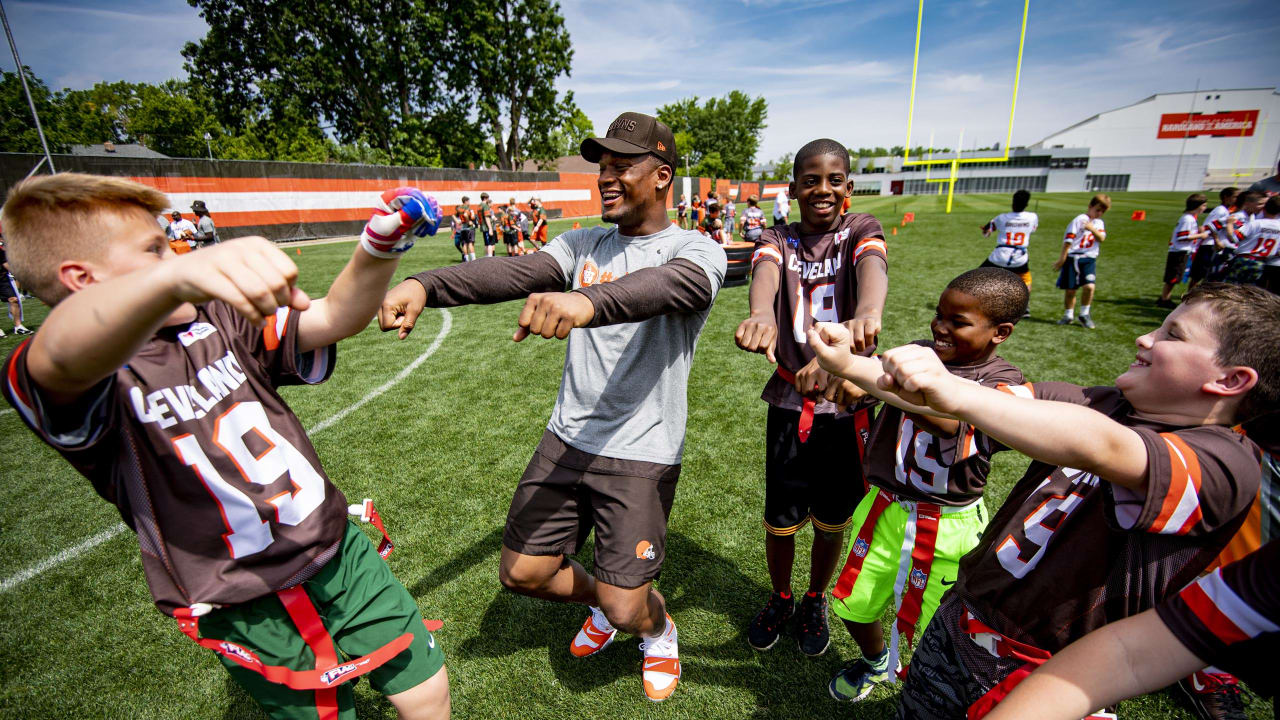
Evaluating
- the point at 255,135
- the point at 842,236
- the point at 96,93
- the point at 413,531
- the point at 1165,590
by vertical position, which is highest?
the point at 96,93

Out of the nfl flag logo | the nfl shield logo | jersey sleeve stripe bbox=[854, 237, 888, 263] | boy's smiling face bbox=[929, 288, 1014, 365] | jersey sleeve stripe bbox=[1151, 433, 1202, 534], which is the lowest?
the nfl flag logo

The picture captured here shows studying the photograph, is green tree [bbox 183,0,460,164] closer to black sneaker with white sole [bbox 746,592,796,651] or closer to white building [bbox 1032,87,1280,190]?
black sneaker with white sole [bbox 746,592,796,651]

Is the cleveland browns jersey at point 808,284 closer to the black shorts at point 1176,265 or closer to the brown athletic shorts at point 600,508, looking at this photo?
the brown athletic shorts at point 600,508

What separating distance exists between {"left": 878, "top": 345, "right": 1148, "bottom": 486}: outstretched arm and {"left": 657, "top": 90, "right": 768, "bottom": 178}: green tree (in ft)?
238

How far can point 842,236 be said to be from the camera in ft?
8.97

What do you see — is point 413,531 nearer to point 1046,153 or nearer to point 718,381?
point 718,381

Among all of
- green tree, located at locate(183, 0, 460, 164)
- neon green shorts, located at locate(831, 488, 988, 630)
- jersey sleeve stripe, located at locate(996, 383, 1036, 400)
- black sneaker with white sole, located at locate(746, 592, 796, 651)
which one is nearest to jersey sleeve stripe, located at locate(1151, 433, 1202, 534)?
jersey sleeve stripe, located at locate(996, 383, 1036, 400)

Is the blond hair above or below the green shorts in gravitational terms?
above

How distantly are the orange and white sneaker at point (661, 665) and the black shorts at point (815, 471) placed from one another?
848mm

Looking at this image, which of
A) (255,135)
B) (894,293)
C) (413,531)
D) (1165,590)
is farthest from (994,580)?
(255,135)

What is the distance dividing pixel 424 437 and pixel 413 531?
5.36 ft

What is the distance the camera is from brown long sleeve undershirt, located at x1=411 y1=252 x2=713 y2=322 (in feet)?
5.54

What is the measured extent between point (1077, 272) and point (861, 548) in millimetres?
9086

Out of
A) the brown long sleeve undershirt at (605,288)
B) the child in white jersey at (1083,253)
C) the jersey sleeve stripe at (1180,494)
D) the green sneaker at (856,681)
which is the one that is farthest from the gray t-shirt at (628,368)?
the child in white jersey at (1083,253)
